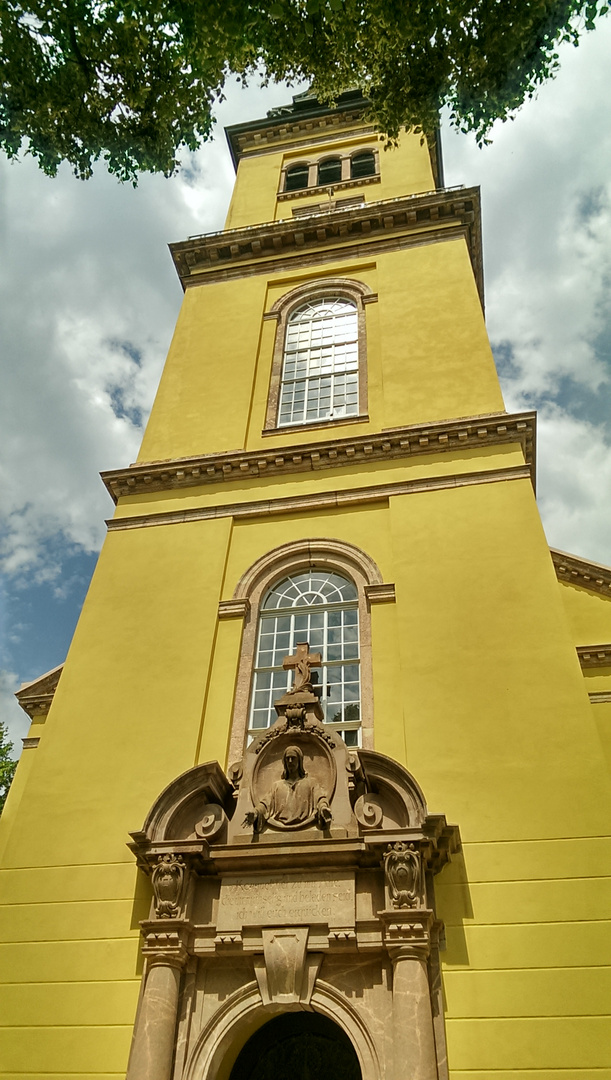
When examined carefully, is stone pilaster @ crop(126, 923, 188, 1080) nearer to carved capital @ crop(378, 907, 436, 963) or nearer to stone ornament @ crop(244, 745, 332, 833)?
stone ornament @ crop(244, 745, 332, 833)

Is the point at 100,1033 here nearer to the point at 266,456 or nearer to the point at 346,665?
the point at 346,665

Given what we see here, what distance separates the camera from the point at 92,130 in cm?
1103

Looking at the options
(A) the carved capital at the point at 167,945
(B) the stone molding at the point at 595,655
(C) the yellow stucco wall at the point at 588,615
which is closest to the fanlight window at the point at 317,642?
(A) the carved capital at the point at 167,945

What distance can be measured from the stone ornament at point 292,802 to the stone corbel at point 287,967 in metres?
1.09

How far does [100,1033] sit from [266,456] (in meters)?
8.53

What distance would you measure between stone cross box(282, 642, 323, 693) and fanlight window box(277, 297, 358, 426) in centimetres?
555

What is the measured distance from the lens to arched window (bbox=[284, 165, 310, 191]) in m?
22.1

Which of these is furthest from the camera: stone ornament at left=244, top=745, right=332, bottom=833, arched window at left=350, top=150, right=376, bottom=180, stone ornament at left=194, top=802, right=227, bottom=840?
arched window at left=350, top=150, right=376, bottom=180

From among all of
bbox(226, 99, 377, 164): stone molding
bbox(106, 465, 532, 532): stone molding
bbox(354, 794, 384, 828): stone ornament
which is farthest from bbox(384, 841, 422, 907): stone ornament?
bbox(226, 99, 377, 164): stone molding

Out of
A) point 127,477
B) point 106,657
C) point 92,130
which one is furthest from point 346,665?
point 92,130

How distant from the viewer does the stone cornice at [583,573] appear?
→ 45.3 feet

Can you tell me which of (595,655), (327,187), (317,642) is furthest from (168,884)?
(327,187)

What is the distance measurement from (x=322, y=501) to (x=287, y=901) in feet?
20.4

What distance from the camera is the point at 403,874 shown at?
8.00 metres
